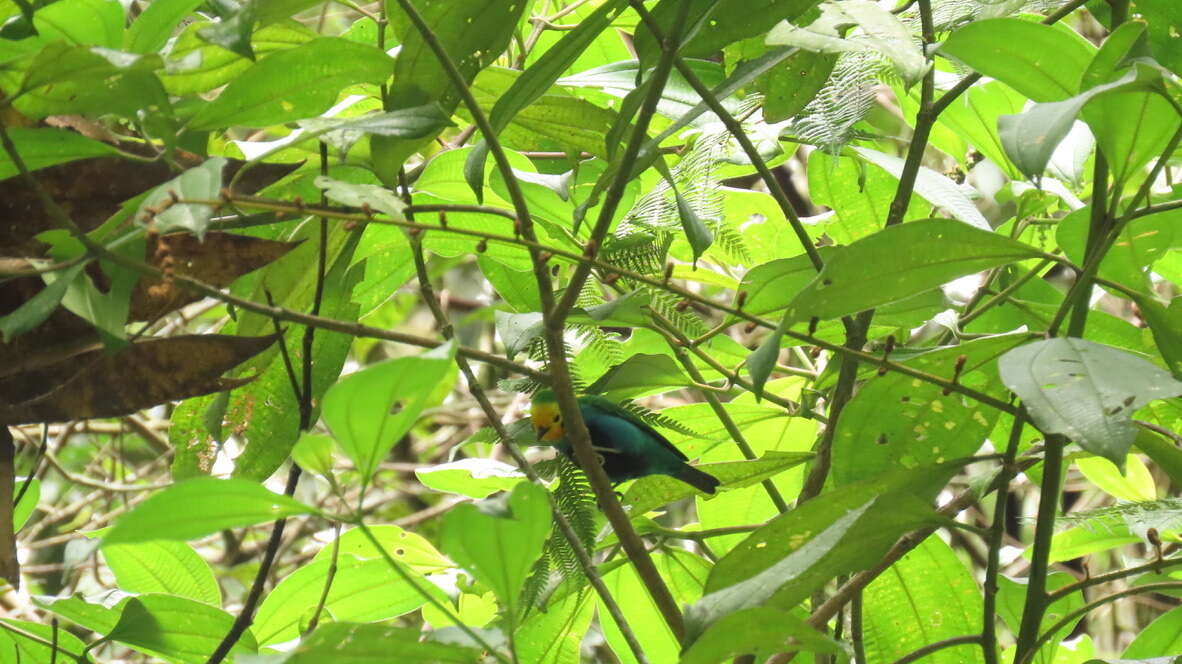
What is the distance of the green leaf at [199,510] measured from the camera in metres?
0.68

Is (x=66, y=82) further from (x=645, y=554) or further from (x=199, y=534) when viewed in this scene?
(x=645, y=554)

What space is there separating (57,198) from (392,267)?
1.55 ft

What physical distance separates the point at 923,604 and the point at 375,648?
75cm

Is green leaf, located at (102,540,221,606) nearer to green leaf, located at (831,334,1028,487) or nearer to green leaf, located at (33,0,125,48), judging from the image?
green leaf, located at (33,0,125,48)

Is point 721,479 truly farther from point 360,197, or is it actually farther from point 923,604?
point 360,197

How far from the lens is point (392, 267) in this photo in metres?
1.40

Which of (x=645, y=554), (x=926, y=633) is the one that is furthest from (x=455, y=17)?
(x=926, y=633)

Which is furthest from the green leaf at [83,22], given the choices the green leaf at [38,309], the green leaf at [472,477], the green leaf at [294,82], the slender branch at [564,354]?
the green leaf at [472,477]

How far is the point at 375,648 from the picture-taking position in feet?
2.68

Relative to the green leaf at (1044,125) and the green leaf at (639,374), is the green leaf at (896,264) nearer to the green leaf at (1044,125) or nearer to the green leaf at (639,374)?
A: the green leaf at (1044,125)

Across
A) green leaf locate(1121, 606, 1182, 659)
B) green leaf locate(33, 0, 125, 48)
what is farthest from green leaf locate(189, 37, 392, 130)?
green leaf locate(1121, 606, 1182, 659)

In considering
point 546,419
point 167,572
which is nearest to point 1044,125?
point 546,419

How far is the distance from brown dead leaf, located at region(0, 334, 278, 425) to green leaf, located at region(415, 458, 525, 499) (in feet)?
1.37

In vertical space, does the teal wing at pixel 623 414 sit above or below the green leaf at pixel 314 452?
below
